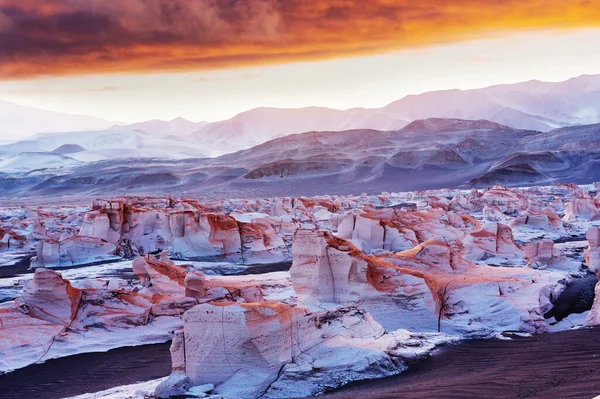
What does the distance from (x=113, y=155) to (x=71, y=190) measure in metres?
73.9

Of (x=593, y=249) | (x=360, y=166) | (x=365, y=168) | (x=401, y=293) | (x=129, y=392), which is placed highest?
(x=360, y=166)

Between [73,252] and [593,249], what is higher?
[73,252]

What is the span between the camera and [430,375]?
9766 millimetres

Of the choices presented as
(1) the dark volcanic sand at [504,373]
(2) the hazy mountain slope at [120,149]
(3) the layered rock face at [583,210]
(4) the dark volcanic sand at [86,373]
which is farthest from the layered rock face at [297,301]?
(2) the hazy mountain slope at [120,149]

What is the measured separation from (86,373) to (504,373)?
672 cm

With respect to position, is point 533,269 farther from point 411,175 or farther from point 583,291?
point 411,175

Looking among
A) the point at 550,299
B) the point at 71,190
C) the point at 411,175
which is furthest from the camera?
the point at 71,190

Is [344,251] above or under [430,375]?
above

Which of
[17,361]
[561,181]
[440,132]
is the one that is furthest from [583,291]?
[440,132]

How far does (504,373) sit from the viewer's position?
371 inches

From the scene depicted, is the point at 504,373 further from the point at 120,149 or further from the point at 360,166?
the point at 120,149

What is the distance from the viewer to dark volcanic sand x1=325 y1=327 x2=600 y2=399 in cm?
846

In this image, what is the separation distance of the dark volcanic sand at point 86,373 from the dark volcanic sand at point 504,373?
3.75m

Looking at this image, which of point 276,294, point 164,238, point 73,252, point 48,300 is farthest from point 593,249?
point 73,252
